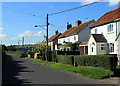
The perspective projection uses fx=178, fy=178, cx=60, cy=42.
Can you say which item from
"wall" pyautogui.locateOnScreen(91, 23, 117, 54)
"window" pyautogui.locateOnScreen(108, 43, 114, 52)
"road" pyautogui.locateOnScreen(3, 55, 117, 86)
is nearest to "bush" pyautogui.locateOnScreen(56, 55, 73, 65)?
"road" pyautogui.locateOnScreen(3, 55, 117, 86)

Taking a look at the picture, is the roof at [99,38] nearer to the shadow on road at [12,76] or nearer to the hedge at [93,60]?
the hedge at [93,60]

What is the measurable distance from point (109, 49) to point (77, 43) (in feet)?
47.7

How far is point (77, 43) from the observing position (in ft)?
133

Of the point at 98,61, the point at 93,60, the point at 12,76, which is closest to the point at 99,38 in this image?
the point at 93,60

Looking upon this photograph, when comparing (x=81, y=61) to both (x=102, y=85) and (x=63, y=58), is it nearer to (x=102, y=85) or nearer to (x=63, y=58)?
(x=63, y=58)

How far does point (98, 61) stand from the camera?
52.7 ft

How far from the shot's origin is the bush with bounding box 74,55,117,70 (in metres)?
13.8

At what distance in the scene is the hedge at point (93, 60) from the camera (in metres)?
13.8

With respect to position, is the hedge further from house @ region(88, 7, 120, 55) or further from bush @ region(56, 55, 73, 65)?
house @ region(88, 7, 120, 55)

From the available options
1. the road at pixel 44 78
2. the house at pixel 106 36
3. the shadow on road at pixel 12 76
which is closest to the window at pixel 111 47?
the house at pixel 106 36

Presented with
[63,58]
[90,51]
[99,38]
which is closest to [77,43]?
[90,51]

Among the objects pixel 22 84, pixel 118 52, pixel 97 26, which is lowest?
pixel 22 84

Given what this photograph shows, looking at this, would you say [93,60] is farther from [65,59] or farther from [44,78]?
[65,59]

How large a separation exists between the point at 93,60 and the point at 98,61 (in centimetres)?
103
